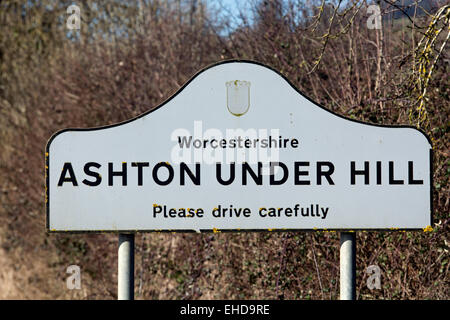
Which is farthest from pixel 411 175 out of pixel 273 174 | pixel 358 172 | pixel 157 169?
pixel 157 169

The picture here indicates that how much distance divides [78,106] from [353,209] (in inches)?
263

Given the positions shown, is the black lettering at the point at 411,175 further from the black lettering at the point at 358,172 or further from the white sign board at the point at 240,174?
the black lettering at the point at 358,172

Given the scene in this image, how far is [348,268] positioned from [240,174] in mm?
677

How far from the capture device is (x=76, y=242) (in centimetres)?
916

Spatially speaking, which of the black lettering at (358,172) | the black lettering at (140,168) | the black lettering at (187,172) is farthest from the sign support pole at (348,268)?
the black lettering at (140,168)

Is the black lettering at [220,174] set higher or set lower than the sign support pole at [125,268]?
higher

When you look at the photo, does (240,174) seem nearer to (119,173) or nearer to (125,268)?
(119,173)

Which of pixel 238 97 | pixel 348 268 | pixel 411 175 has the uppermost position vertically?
pixel 238 97

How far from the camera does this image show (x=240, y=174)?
356 centimetres

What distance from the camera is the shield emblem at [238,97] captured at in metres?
3.58

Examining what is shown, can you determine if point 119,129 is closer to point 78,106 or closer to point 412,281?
point 412,281

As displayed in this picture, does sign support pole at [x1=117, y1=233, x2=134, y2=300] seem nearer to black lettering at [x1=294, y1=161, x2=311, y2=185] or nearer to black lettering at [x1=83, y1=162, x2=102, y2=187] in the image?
black lettering at [x1=83, y1=162, x2=102, y2=187]

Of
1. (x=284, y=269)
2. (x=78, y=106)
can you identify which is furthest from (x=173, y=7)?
(x=284, y=269)

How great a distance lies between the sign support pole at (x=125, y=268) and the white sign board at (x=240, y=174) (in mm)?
83
